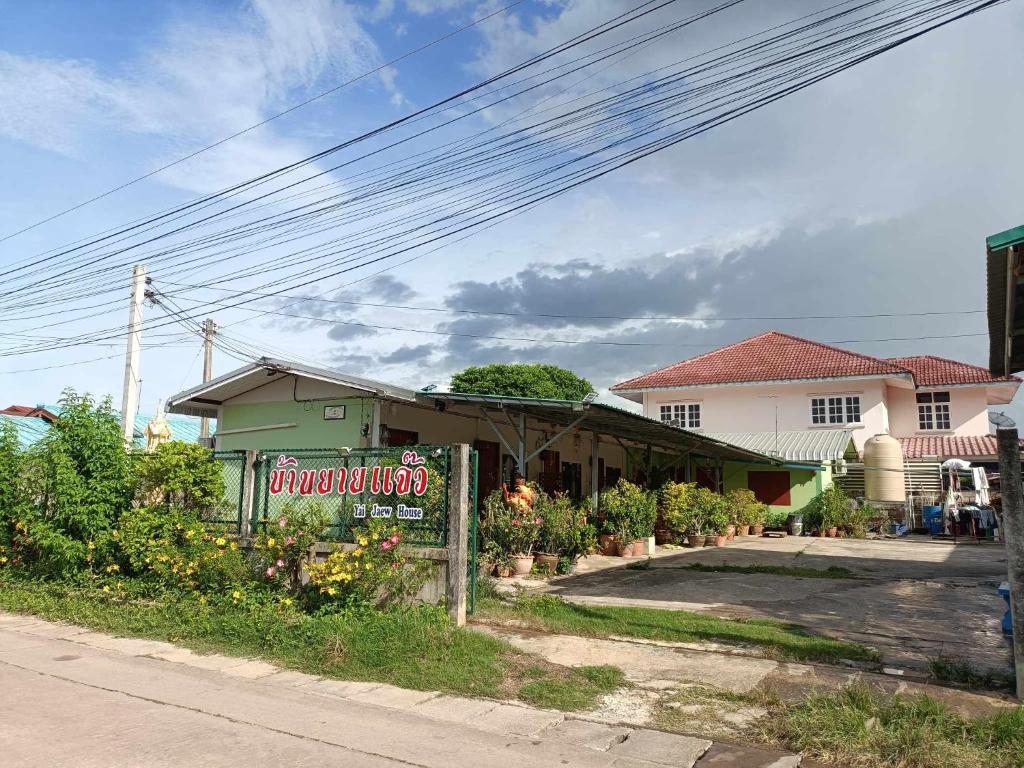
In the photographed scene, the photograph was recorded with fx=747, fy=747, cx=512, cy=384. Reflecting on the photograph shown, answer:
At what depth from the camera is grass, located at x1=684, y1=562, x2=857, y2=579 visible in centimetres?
1353

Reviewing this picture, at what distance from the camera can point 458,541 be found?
830cm

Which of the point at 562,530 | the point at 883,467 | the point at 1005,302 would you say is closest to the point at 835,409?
the point at 883,467

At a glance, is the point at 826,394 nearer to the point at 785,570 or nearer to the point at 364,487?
the point at 785,570

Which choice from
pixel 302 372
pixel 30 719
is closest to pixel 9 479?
pixel 302 372

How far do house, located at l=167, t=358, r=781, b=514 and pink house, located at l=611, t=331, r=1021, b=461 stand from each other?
49.8ft

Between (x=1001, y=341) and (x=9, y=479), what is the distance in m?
14.1

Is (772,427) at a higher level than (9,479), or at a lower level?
higher

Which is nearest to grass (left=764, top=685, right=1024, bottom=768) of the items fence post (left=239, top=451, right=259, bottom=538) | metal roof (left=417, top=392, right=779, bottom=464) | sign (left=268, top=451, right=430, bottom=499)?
sign (left=268, top=451, right=430, bottom=499)

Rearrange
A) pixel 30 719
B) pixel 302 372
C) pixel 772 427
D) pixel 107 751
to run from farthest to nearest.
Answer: pixel 772 427 < pixel 302 372 < pixel 30 719 < pixel 107 751

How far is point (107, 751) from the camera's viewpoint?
4613 mm

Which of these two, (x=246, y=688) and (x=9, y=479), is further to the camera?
(x=9, y=479)

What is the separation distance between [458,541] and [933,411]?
32616 mm

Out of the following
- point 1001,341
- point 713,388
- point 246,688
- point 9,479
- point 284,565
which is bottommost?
point 246,688

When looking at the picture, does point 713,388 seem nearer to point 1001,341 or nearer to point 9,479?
point 1001,341
